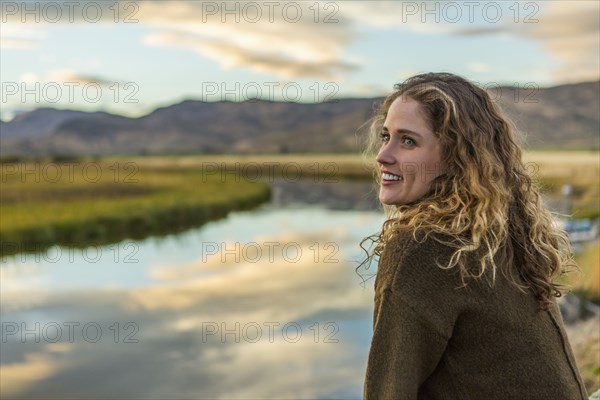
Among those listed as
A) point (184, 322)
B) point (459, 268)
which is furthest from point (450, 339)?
point (184, 322)

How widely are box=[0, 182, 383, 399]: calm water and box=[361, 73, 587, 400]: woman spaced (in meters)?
7.99

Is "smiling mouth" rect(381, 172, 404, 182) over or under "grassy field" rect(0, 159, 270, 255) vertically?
over

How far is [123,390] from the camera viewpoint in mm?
10672

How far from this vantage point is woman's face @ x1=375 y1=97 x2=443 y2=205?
2.19m

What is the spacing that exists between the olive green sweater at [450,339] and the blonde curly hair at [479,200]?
0.19ft

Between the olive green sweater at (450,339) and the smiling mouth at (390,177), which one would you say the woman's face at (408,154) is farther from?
the olive green sweater at (450,339)

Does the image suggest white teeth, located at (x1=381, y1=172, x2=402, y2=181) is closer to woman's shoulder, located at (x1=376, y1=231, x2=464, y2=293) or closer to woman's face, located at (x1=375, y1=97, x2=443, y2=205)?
woman's face, located at (x1=375, y1=97, x2=443, y2=205)

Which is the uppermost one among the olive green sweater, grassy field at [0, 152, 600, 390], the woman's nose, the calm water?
the woman's nose

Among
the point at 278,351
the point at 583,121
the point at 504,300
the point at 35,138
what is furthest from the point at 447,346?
the point at 35,138

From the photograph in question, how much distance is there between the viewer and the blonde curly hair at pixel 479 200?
2.00 meters

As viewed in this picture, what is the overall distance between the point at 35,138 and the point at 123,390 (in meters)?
175

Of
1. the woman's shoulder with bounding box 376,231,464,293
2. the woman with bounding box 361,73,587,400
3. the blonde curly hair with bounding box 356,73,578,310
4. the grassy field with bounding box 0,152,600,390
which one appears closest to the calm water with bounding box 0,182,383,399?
the grassy field with bounding box 0,152,600,390

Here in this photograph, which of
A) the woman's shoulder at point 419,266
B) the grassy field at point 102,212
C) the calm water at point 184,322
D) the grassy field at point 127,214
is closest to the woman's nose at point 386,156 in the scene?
the woman's shoulder at point 419,266

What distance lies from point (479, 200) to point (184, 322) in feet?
44.1
